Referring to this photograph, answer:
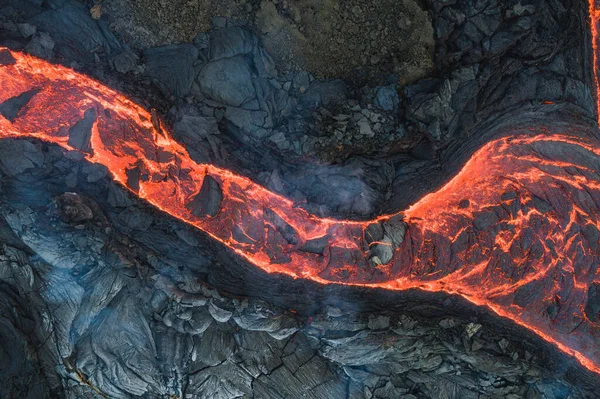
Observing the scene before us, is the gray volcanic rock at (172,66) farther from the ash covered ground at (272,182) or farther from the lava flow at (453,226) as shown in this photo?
the lava flow at (453,226)


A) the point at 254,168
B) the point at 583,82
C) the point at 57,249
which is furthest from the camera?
the point at 254,168

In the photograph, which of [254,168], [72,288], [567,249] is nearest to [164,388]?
[72,288]

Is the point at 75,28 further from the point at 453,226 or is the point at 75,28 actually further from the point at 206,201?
the point at 453,226

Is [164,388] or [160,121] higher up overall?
[160,121]

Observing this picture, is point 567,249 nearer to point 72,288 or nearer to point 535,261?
point 535,261

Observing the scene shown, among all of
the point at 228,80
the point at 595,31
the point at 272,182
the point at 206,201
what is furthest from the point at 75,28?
the point at 595,31

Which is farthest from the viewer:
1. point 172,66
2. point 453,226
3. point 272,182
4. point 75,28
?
point 453,226

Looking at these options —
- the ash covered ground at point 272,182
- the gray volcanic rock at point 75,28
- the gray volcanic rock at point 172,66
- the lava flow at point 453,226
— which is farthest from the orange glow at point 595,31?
the gray volcanic rock at point 75,28
